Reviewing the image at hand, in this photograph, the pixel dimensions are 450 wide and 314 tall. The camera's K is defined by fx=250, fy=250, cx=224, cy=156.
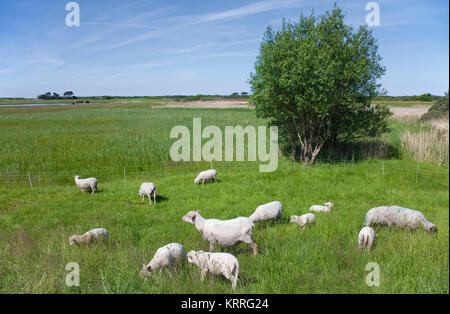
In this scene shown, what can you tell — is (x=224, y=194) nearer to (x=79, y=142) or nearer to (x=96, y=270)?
(x=96, y=270)

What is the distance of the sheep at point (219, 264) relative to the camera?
15.7ft

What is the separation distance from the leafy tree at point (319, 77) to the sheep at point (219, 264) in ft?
52.7

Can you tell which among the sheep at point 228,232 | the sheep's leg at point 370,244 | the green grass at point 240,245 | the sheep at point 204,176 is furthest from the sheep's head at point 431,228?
the sheep at point 204,176

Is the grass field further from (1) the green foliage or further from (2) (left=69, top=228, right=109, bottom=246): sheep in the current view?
(1) the green foliage

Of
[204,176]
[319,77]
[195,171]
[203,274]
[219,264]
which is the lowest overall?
[195,171]

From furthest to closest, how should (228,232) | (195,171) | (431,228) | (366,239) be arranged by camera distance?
1. (195,171)
2. (431,228)
3. (228,232)
4. (366,239)

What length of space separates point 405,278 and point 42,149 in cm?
2915

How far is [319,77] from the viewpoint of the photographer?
18.7 metres

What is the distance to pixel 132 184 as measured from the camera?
668 inches

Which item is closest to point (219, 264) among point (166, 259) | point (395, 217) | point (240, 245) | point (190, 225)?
point (166, 259)

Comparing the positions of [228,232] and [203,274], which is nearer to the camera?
[203,274]

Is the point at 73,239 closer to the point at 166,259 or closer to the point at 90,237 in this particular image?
the point at 90,237

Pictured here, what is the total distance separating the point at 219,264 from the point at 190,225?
200 inches
